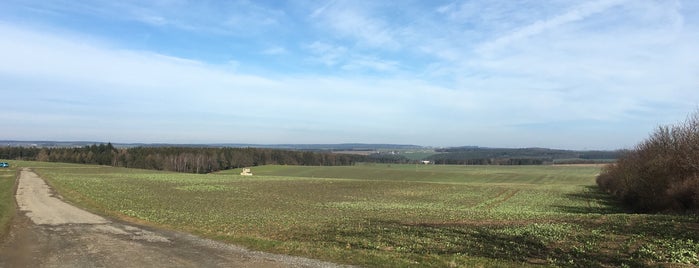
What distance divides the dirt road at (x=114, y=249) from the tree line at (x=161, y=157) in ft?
437

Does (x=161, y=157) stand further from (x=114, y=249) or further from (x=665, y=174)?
(x=114, y=249)

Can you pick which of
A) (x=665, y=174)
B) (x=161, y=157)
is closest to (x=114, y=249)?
(x=665, y=174)

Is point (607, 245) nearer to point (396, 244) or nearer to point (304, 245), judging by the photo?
point (396, 244)

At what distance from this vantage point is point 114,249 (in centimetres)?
1354

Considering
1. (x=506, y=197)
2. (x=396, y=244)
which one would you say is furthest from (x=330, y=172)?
(x=396, y=244)

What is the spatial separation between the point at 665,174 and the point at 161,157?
138 meters

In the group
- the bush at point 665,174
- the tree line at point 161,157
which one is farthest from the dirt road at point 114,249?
the tree line at point 161,157

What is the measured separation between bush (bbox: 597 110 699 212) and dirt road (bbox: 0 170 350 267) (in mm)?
25910

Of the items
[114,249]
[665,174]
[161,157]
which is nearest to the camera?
[114,249]

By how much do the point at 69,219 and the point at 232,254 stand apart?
41.9 feet

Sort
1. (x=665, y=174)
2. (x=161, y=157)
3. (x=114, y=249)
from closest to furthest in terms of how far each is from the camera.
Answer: (x=114, y=249)
(x=665, y=174)
(x=161, y=157)

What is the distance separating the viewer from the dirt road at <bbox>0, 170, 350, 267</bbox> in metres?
11.6

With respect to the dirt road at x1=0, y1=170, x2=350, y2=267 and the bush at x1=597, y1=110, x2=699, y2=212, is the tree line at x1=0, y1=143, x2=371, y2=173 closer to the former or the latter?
the bush at x1=597, y1=110, x2=699, y2=212

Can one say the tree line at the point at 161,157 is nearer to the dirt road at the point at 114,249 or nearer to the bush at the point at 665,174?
the bush at the point at 665,174
